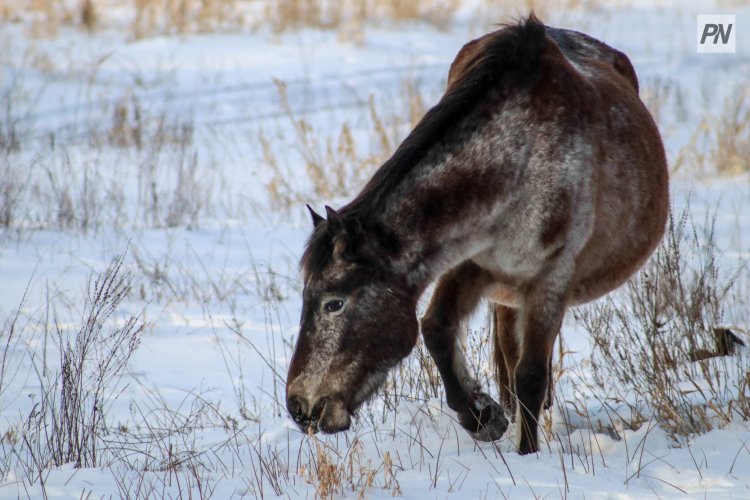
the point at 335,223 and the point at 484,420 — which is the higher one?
the point at 335,223

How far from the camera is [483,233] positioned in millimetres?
3484

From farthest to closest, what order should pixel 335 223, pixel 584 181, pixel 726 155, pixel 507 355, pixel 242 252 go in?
pixel 726 155 → pixel 242 252 → pixel 507 355 → pixel 584 181 → pixel 335 223

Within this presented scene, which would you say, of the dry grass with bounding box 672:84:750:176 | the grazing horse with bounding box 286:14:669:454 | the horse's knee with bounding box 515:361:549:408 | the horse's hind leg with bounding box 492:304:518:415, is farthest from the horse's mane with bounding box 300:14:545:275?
the dry grass with bounding box 672:84:750:176

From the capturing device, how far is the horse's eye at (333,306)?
3262 millimetres

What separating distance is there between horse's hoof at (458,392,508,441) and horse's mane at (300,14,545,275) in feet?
3.25

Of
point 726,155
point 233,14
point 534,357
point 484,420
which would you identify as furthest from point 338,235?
point 233,14

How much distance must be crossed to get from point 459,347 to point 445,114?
3.31 feet

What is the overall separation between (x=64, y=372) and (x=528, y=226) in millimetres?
1934

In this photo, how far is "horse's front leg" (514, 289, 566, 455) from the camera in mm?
3613

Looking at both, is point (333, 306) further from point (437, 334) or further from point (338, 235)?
point (437, 334)

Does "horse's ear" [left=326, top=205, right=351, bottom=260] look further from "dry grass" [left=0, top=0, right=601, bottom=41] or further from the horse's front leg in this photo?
"dry grass" [left=0, top=0, right=601, bottom=41]

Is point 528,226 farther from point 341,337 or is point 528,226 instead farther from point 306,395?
point 306,395

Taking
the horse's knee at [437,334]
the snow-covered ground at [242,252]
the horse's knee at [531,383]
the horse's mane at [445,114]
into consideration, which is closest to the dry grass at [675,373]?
→ the snow-covered ground at [242,252]

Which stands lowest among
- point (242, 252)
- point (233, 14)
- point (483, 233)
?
point (242, 252)
